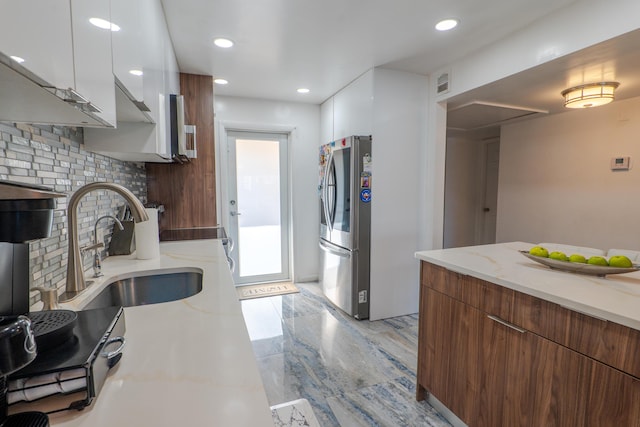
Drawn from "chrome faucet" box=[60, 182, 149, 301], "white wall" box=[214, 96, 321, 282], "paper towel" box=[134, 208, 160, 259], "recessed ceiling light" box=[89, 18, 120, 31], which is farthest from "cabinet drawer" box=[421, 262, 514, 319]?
"white wall" box=[214, 96, 321, 282]

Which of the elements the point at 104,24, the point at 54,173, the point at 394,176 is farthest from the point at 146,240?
the point at 394,176

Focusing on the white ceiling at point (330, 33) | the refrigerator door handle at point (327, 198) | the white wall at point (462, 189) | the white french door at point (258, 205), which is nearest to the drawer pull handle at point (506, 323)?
the white ceiling at point (330, 33)

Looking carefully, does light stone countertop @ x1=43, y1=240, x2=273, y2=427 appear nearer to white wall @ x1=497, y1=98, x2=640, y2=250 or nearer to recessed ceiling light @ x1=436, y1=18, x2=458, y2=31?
recessed ceiling light @ x1=436, y1=18, x2=458, y2=31

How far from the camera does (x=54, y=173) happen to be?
1.07 meters

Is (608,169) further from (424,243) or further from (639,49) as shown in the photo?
(424,243)

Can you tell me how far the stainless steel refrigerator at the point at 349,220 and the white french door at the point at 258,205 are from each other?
0.88 m

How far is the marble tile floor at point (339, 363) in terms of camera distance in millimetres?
1728

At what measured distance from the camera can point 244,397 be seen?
53cm

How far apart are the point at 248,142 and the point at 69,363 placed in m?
3.46

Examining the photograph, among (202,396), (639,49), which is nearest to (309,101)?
(639,49)

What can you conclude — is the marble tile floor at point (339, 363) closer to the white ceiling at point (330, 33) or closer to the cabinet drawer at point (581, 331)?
the cabinet drawer at point (581, 331)

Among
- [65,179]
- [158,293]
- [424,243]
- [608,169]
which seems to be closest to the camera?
[65,179]

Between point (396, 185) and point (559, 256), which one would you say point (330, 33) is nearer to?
point (396, 185)

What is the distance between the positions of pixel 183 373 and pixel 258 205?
10.9ft
